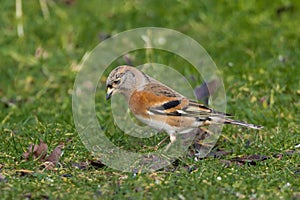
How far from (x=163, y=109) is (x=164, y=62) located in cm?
271

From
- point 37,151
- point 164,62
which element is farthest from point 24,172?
point 164,62

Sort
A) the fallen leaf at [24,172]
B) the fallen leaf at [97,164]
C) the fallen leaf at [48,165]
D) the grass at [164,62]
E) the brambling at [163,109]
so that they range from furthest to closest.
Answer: the brambling at [163,109]
the fallen leaf at [97,164]
the fallen leaf at [48,165]
the fallen leaf at [24,172]
the grass at [164,62]

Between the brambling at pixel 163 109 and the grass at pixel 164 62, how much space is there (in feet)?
1.26

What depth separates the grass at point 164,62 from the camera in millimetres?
5477

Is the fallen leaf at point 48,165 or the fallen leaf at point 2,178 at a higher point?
the fallen leaf at point 2,178

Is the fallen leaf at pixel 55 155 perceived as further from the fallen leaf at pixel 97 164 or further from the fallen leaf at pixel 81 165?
the fallen leaf at pixel 97 164

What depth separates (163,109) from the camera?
22.3 ft

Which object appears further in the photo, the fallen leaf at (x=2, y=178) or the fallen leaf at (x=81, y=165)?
the fallen leaf at (x=81, y=165)

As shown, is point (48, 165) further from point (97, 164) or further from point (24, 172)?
point (97, 164)

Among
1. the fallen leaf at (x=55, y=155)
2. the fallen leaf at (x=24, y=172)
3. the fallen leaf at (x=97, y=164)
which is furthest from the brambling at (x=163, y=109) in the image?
the fallen leaf at (x=24, y=172)

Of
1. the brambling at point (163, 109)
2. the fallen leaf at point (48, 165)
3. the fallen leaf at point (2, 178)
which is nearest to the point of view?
the fallen leaf at point (2, 178)

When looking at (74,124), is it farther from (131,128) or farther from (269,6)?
(269,6)

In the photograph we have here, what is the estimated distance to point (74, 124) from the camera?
7.55 meters

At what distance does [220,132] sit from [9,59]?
3924 mm
